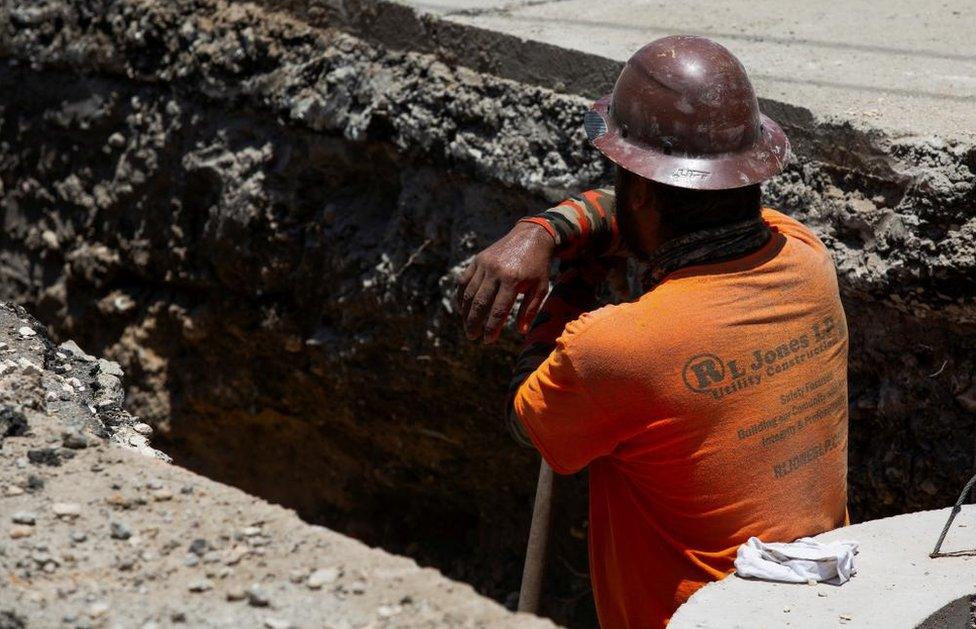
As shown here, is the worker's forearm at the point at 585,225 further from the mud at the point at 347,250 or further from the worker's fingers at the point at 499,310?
the mud at the point at 347,250

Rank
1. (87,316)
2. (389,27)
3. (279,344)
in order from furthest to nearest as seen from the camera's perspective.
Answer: (87,316) < (279,344) < (389,27)

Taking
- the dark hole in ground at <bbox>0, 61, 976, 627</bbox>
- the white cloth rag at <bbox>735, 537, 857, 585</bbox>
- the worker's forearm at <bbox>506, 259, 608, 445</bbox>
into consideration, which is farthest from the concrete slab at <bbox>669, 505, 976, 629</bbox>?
the dark hole in ground at <bbox>0, 61, 976, 627</bbox>

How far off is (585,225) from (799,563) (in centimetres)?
75

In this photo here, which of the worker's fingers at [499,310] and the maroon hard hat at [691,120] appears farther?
the worker's fingers at [499,310]

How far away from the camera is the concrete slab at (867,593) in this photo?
198cm

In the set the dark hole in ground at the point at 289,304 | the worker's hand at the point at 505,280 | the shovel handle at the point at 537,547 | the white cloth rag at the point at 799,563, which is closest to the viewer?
the white cloth rag at the point at 799,563

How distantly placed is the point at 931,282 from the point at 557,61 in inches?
46.1

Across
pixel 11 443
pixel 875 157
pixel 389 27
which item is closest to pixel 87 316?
pixel 389 27

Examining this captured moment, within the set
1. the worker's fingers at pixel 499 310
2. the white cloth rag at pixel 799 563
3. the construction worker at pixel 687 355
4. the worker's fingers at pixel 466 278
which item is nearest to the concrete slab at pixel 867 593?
the white cloth rag at pixel 799 563

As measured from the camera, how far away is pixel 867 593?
2064mm

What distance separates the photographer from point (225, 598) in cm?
172

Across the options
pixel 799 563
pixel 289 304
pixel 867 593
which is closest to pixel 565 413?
pixel 799 563

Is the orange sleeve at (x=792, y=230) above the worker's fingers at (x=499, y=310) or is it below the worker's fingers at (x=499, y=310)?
above

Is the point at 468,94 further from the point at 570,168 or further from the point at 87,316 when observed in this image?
the point at 87,316
